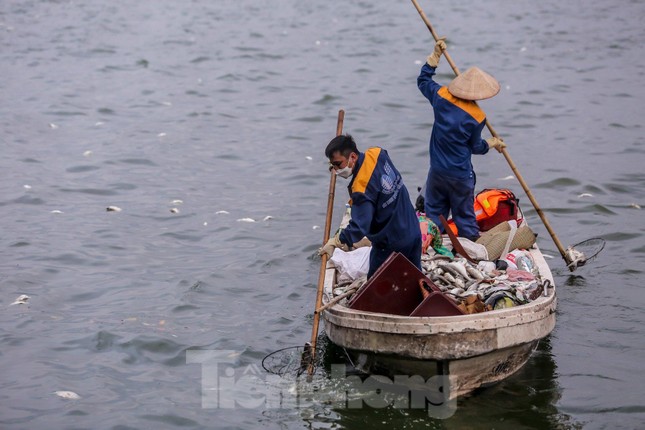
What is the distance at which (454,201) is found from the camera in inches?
359

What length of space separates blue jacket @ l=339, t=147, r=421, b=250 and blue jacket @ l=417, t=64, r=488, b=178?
4.54ft

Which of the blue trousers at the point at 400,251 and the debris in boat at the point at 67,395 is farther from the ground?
the blue trousers at the point at 400,251

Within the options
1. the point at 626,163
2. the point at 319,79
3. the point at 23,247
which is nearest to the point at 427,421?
the point at 23,247

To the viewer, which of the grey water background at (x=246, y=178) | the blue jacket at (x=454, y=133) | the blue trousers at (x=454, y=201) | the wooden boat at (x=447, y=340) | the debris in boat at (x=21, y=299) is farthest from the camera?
the debris in boat at (x=21, y=299)

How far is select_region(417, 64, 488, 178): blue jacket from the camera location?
8.84m

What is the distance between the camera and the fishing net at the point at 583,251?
9.91m

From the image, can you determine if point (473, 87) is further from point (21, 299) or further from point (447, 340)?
point (21, 299)

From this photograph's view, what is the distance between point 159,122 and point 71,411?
919 centimetres

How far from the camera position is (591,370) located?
8203 mm

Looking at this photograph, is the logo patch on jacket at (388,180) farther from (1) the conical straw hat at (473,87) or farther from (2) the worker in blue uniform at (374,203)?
(1) the conical straw hat at (473,87)

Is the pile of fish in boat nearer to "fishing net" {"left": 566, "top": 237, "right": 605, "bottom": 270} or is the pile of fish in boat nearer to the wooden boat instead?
the wooden boat

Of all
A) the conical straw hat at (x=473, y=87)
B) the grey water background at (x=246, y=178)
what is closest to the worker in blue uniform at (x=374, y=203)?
the grey water background at (x=246, y=178)

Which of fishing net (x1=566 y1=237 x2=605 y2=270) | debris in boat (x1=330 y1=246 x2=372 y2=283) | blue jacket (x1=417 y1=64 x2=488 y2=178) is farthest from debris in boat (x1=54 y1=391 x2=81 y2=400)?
fishing net (x1=566 y1=237 x2=605 y2=270)

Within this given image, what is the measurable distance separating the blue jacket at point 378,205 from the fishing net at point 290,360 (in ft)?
3.45
